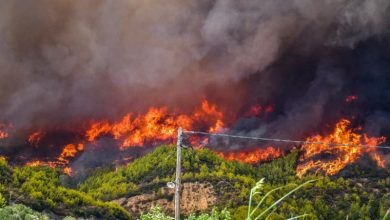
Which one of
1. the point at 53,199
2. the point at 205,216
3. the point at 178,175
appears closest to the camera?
the point at 205,216

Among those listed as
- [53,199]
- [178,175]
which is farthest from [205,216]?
[53,199]

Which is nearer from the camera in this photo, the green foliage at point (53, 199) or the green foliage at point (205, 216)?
the green foliage at point (205, 216)

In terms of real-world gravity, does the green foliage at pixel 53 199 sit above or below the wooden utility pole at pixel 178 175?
above

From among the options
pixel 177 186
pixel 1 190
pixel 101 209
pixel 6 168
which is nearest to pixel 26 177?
pixel 6 168

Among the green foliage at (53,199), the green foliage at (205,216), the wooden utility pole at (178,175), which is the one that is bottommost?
the green foliage at (205,216)

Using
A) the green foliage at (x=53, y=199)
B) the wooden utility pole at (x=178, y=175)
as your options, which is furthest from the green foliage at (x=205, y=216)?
the green foliage at (x=53, y=199)

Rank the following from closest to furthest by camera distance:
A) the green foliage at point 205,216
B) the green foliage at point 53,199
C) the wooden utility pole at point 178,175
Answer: the green foliage at point 205,216
the wooden utility pole at point 178,175
the green foliage at point 53,199

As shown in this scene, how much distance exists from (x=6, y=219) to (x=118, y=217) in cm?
15842

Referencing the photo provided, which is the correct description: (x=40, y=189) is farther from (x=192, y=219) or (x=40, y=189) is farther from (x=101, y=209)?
(x=192, y=219)

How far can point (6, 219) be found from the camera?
140ft

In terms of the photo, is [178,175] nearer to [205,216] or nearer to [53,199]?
[205,216]

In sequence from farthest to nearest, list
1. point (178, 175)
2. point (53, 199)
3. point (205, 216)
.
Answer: point (53, 199) < point (178, 175) < point (205, 216)

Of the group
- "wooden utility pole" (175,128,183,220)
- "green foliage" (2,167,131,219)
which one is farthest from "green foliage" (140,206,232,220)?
"green foliage" (2,167,131,219)

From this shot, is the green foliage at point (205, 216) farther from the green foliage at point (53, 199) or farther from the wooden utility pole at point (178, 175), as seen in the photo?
the green foliage at point (53, 199)
